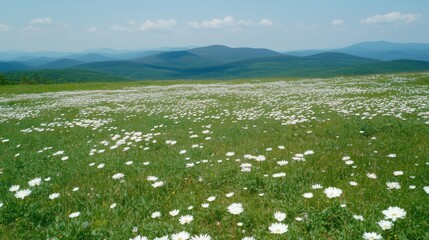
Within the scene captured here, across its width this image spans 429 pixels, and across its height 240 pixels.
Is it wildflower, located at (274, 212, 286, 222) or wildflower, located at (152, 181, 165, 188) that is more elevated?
wildflower, located at (274, 212, 286, 222)

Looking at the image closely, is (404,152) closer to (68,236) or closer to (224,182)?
(224,182)

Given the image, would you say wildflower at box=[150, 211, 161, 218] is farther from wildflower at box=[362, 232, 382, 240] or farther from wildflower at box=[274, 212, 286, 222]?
wildflower at box=[362, 232, 382, 240]

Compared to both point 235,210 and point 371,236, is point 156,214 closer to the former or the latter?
point 235,210

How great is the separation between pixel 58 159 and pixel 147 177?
358 centimetres

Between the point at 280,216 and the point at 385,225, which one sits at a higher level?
the point at 385,225

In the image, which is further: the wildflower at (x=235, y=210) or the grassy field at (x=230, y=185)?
the wildflower at (x=235, y=210)

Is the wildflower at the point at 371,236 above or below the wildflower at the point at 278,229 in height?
above

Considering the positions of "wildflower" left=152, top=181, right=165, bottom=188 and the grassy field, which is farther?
"wildflower" left=152, top=181, right=165, bottom=188

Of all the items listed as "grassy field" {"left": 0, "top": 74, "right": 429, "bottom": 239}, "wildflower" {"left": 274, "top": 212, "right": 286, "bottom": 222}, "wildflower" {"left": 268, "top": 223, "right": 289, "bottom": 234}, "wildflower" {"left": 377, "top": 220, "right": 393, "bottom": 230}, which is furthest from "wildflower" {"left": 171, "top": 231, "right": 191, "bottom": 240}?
"wildflower" {"left": 377, "top": 220, "right": 393, "bottom": 230}

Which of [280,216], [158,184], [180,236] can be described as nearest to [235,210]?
[280,216]

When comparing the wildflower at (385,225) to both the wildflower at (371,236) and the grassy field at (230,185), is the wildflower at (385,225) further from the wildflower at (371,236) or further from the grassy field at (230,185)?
the wildflower at (371,236)

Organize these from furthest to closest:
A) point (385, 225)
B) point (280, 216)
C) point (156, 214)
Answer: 1. point (156, 214)
2. point (280, 216)
3. point (385, 225)

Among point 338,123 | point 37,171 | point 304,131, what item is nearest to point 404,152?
point 304,131

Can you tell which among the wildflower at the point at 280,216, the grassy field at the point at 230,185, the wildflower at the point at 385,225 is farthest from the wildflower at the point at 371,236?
the wildflower at the point at 280,216
